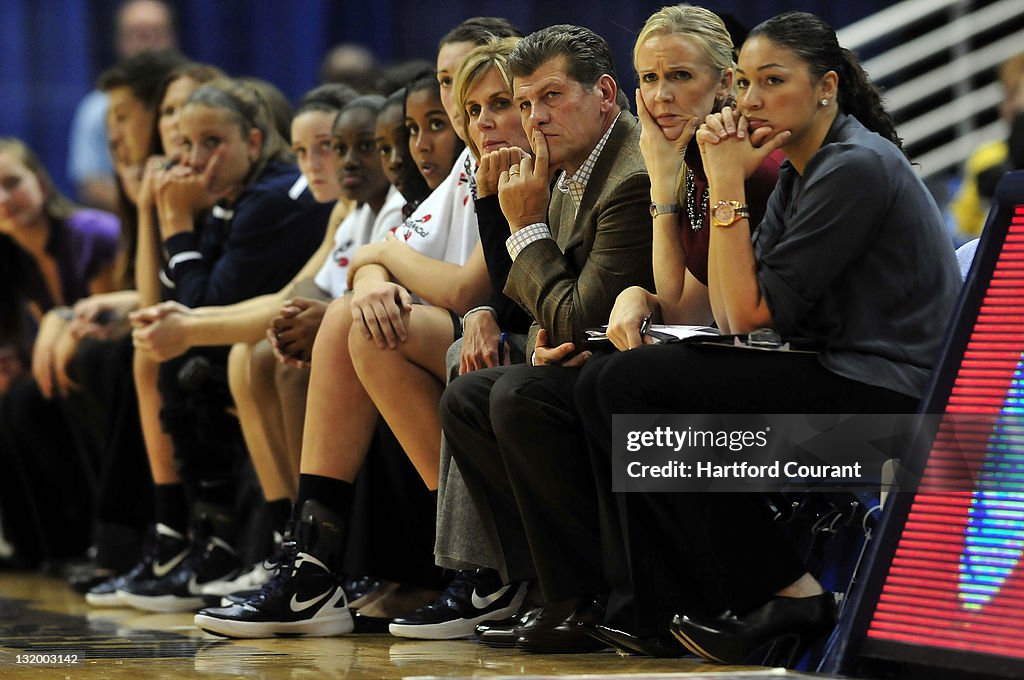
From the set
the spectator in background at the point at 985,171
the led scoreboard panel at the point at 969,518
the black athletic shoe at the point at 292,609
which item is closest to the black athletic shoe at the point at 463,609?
the black athletic shoe at the point at 292,609

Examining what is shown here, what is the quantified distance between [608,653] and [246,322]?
4.70 feet

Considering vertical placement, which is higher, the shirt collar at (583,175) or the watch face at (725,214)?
the shirt collar at (583,175)

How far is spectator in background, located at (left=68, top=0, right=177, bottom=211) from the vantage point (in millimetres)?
6266

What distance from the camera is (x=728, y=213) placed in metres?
2.28

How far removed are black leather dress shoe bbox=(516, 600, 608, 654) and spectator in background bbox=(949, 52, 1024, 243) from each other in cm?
281

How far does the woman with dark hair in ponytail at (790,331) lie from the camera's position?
219 centimetres

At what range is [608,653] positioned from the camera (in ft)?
8.13

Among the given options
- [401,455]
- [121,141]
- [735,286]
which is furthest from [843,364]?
[121,141]

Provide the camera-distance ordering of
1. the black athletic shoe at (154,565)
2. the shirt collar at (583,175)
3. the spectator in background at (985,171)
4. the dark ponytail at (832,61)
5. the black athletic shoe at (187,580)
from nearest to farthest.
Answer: the dark ponytail at (832,61)
the shirt collar at (583,175)
the black athletic shoe at (187,580)
the black athletic shoe at (154,565)
the spectator in background at (985,171)

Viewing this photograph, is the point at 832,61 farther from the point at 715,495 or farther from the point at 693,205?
the point at 715,495

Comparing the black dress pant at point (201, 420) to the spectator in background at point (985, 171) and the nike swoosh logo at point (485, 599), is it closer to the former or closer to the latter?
the nike swoosh logo at point (485, 599)

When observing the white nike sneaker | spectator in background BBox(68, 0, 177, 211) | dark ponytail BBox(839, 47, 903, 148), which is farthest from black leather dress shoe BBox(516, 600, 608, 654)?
spectator in background BBox(68, 0, 177, 211)

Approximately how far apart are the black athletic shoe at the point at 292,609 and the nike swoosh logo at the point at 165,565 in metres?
0.96

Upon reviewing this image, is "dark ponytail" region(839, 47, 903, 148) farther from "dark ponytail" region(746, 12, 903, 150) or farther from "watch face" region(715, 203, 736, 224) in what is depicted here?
"watch face" region(715, 203, 736, 224)
